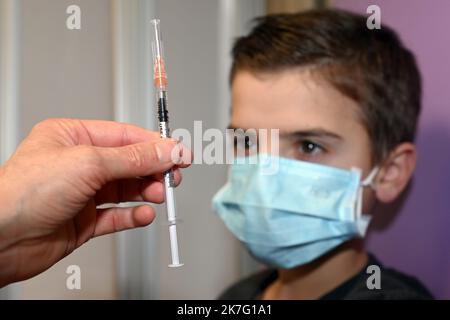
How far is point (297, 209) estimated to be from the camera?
829 mm

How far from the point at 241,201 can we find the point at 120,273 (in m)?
0.27

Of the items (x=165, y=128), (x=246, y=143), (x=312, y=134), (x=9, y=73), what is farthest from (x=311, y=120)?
(x=9, y=73)

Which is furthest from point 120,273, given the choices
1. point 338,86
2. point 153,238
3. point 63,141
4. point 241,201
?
point 338,86

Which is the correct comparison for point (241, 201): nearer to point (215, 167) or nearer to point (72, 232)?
point (215, 167)

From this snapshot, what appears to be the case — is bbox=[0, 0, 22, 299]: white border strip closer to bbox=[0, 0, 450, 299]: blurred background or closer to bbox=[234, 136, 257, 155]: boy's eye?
bbox=[0, 0, 450, 299]: blurred background

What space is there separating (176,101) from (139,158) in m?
0.38

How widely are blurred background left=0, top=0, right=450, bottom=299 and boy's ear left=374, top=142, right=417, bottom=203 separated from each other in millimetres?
60

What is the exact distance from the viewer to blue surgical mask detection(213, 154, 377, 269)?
2.73ft

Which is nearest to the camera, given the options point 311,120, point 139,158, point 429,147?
point 139,158

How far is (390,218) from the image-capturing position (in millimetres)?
1046

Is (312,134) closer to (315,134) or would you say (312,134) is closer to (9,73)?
(315,134)

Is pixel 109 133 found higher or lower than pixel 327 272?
higher

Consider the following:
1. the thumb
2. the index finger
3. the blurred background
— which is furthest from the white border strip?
the thumb

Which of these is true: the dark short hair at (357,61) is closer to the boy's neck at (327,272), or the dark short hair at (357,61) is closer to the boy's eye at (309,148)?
the boy's eye at (309,148)
